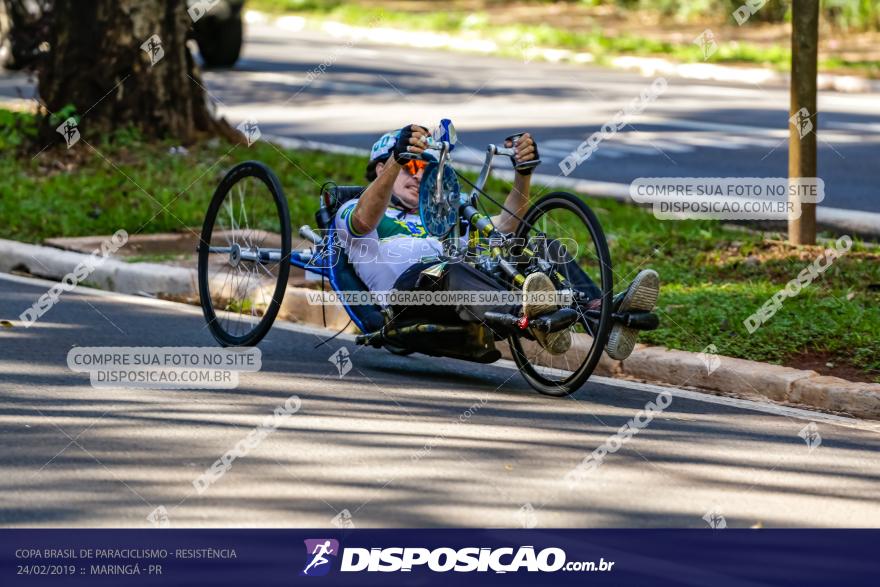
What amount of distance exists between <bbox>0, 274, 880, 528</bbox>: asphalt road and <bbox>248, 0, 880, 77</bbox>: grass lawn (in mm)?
15515

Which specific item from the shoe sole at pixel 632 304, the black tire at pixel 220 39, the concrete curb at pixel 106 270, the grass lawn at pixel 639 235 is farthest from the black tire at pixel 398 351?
the black tire at pixel 220 39

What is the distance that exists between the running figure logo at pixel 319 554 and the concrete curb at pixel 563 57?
16482 mm

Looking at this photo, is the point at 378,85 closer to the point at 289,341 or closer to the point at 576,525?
the point at 289,341

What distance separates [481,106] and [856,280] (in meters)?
9.58

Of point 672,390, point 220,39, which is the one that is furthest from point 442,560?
point 220,39

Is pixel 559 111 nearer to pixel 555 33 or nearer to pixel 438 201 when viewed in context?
pixel 555 33

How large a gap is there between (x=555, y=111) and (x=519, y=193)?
417 inches

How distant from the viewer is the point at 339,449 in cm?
580

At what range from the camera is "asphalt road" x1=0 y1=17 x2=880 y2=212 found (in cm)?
1367

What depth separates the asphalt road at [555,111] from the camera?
538 inches

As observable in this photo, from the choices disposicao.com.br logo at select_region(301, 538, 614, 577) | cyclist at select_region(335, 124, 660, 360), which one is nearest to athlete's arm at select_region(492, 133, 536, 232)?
cyclist at select_region(335, 124, 660, 360)

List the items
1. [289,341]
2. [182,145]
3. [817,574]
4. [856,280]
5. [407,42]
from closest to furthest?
[817,574]
[289,341]
[856,280]
[182,145]
[407,42]

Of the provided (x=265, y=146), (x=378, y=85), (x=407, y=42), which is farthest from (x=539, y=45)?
(x=265, y=146)

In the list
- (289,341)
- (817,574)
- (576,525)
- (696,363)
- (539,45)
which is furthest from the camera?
(539,45)
